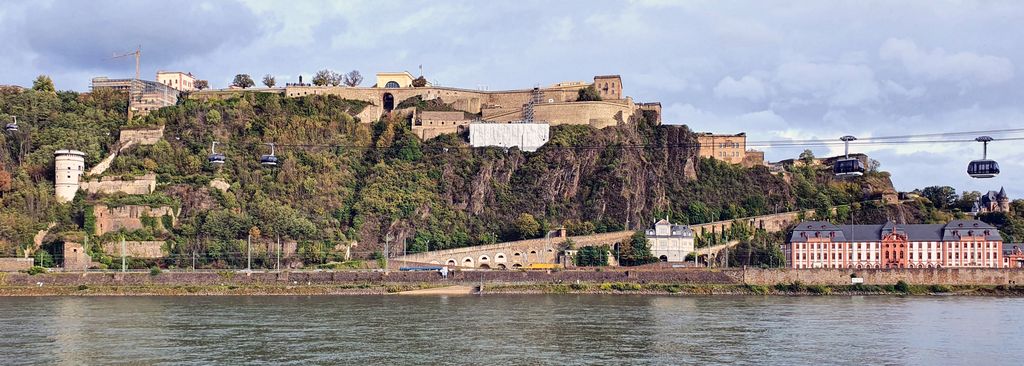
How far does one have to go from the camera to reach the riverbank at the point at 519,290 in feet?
228

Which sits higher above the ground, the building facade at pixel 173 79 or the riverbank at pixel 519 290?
the building facade at pixel 173 79

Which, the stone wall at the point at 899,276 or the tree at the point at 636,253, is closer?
the stone wall at the point at 899,276

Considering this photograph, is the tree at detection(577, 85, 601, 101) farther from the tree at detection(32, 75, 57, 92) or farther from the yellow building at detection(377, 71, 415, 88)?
the tree at detection(32, 75, 57, 92)

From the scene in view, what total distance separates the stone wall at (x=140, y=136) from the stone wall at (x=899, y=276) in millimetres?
49331

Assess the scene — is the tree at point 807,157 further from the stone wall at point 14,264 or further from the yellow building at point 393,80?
the stone wall at point 14,264

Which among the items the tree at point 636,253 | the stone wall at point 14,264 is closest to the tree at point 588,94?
the tree at point 636,253

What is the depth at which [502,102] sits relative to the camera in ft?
348

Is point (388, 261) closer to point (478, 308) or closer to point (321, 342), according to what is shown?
point (478, 308)

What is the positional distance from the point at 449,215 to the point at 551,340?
4453cm

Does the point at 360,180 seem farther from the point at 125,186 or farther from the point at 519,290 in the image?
the point at 519,290

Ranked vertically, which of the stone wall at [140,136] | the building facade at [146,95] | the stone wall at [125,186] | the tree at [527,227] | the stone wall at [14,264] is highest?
the building facade at [146,95]

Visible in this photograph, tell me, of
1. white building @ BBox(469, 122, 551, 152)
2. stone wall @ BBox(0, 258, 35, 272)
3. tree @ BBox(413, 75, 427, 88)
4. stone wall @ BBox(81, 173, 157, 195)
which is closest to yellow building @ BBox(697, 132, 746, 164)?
white building @ BBox(469, 122, 551, 152)

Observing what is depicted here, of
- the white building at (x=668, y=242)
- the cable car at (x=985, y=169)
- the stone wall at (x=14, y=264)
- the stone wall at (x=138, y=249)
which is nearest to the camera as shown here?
the cable car at (x=985, y=169)

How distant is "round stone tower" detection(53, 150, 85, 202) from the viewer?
82312 millimetres
